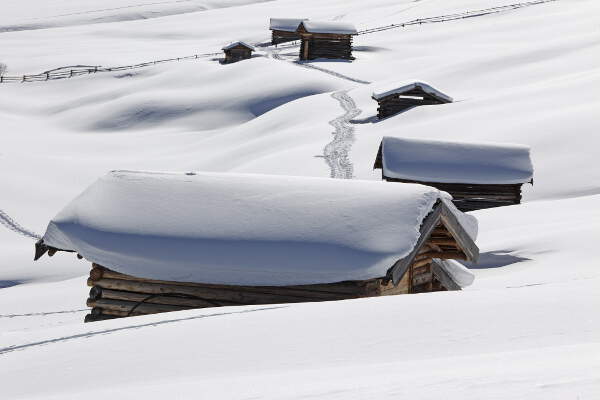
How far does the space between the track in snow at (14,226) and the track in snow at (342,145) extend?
9.88 metres

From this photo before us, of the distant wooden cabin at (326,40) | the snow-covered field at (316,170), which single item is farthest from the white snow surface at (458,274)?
the distant wooden cabin at (326,40)

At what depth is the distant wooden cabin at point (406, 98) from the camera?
35906 mm

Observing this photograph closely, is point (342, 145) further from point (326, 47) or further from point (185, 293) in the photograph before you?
point (326, 47)

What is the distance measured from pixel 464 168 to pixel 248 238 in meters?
14.2

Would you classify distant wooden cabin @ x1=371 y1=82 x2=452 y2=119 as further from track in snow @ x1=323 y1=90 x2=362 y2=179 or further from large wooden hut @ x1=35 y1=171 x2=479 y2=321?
large wooden hut @ x1=35 y1=171 x2=479 y2=321

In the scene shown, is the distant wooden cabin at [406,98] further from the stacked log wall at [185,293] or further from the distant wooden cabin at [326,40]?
the stacked log wall at [185,293]

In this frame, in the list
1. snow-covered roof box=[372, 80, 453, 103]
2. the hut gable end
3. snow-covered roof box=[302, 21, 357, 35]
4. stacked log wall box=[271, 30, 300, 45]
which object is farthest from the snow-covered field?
snow-covered roof box=[302, 21, 357, 35]

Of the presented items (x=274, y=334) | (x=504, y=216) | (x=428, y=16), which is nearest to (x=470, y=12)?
(x=428, y=16)

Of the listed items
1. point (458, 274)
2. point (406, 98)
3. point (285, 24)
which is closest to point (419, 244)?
point (458, 274)

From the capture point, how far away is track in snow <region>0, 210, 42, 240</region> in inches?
966

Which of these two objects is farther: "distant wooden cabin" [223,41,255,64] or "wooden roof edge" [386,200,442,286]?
"distant wooden cabin" [223,41,255,64]

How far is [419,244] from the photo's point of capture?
31.6 ft

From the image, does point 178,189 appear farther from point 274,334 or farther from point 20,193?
point 20,193

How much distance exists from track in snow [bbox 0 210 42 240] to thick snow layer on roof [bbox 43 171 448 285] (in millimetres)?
14510
